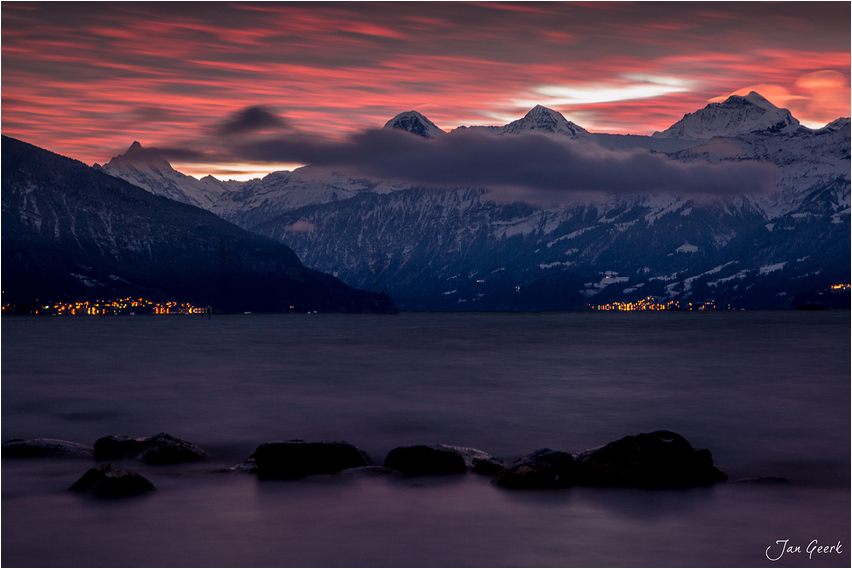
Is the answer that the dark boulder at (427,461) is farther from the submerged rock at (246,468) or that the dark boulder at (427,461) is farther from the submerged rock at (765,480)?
the submerged rock at (765,480)

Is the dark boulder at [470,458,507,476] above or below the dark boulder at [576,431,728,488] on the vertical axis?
below

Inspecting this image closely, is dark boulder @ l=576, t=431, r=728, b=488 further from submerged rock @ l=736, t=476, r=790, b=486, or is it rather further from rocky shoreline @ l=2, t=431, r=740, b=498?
submerged rock @ l=736, t=476, r=790, b=486

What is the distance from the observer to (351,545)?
19094mm

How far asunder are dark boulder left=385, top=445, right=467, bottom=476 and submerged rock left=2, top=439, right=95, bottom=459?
427 inches

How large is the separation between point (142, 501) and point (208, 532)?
2.99 m

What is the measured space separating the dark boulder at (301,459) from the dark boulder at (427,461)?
1233mm

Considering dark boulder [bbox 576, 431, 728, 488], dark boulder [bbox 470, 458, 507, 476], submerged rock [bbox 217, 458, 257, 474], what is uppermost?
dark boulder [bbox 576, 431, 728, 488]

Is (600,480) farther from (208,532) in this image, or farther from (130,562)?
(130,562)
